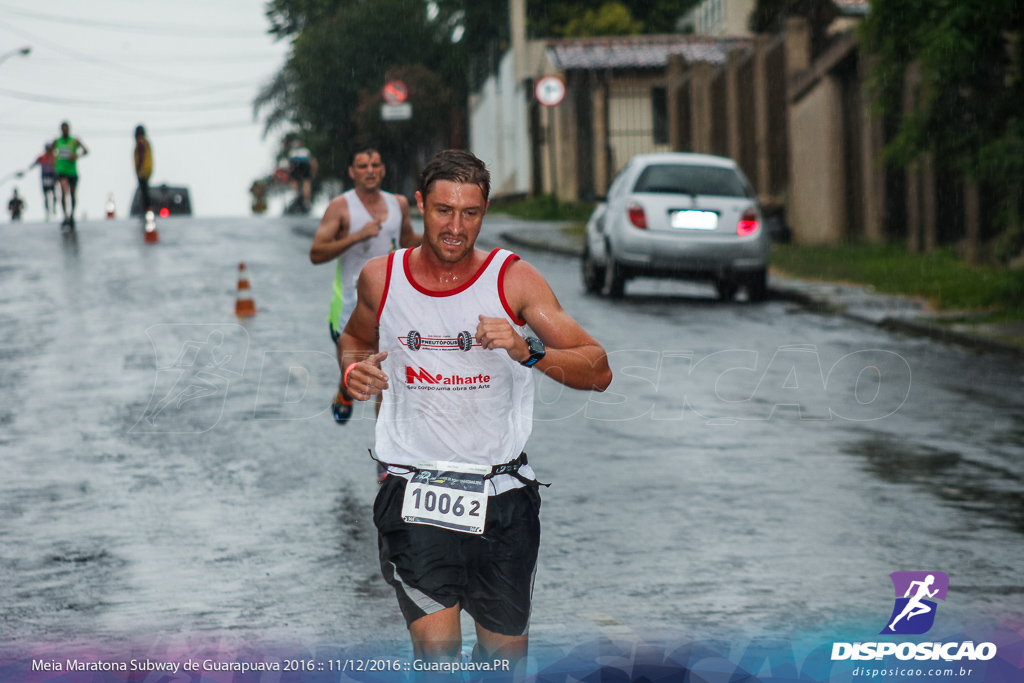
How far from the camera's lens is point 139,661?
529 cm

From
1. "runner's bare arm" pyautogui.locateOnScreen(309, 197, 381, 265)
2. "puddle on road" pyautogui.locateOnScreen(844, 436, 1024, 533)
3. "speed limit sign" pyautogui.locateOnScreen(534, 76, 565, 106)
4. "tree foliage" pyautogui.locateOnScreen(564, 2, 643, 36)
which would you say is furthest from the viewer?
"tree foliage" pyautogui.locateOnScreen(564, 2, 643, 36)

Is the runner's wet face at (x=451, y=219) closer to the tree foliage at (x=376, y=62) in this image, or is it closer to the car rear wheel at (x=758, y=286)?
the car rear wheel at (x=758, y=286)

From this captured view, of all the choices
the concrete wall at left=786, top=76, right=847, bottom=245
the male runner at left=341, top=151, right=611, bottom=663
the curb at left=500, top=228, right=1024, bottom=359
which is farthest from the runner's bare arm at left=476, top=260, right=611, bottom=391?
the concrete wall at left=786, top=76, right=847, bottom=245

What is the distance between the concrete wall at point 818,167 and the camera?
86.9 feet

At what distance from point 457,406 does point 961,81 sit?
44.9ft

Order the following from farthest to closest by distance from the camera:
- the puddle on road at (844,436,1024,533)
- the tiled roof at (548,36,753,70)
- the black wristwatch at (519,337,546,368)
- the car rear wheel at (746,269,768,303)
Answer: the tiled roof at (548,36,753,70)
the car rear wheel at (746,269,768,303)
the puddle on road at (844,436,1024,533)
the black wristwatch at (519,337,546,368)

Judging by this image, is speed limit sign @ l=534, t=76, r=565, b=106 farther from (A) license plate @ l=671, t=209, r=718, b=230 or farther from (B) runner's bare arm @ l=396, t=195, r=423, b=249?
(B) runner's bare arm @ l=396, t=195, r=423, b=249

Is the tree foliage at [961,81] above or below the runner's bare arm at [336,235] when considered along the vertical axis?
above

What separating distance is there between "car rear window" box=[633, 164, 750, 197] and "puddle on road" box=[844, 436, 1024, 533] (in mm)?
8733

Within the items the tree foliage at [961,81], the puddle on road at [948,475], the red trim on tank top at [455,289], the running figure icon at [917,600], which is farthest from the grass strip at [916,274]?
the red trim on tank top at [455,289]

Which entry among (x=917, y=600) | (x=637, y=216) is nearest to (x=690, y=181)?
(x=637, y=216)

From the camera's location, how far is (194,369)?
13031mm

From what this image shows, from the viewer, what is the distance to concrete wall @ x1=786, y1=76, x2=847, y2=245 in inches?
1043

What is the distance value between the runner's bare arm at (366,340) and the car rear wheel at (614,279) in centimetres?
1343
